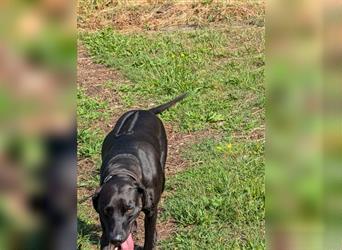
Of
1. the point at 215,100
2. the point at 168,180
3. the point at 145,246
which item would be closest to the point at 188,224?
the point at 145,246

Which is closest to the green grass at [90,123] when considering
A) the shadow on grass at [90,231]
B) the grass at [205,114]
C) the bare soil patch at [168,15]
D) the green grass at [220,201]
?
the grass at [205,114]

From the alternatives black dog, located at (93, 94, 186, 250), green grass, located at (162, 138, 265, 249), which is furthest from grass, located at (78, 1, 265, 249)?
black dog, located at (93, 94, 186, 250)

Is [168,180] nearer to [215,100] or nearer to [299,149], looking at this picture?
[215,100]

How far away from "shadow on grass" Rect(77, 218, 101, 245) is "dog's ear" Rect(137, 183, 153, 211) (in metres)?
0.63

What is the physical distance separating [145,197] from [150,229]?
0.99ft

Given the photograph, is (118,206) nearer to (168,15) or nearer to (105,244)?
(105,244)

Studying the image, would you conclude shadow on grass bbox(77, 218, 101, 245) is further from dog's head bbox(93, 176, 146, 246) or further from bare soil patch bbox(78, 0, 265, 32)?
bare soil patch bbox(78, 0, 265, 32)

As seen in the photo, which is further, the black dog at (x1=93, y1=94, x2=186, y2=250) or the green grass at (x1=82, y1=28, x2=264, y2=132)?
the green grass at (x1=82, y1=28, x2=264, y2=132)

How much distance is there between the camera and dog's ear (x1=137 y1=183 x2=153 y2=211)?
4.32m

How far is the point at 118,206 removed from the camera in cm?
414

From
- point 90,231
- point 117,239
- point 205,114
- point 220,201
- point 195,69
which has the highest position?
point 117,239

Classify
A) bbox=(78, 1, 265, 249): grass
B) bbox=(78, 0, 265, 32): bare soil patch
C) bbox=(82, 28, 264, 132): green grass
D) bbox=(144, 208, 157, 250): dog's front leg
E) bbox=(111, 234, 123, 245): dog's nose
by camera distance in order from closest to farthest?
1. bbox=(111, 234, 123, 245): dog's nose
2. bbox=(144, 208, 157, 250): dog's front leg
3. bbox=(78, 1, 265, 249): grass
4. bbox=(82, 28, 264, 132): green grass
5. bbox=(78, 0, 265, 32): bare soil patch

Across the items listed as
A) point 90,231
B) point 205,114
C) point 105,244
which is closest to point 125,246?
point 105,244

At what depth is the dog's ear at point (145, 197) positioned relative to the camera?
4316 mm
